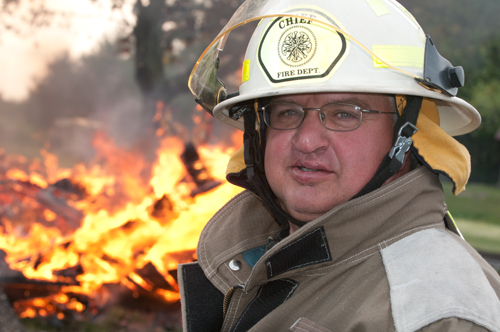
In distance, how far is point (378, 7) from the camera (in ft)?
6.15

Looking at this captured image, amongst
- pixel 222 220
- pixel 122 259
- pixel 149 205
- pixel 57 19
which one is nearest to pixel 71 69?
pixel 57 19

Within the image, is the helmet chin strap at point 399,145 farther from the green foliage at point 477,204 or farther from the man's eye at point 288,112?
the green foliage at point 477,204

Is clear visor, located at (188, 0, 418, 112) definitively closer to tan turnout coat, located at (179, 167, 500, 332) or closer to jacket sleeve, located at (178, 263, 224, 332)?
tan turnout coat, located at (179, 167, 500, 332)

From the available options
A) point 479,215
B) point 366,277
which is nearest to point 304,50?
point 366,277

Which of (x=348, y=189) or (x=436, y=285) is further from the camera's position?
(x=348, y=189)

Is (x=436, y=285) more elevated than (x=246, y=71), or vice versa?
(x=246, y=71)

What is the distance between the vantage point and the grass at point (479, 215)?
9209 millimetres

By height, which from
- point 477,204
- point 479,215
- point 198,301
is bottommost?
point 477,204

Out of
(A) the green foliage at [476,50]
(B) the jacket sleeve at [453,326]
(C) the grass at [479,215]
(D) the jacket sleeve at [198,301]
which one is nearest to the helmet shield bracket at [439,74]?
(B) the jacket sleeve at [453,326]

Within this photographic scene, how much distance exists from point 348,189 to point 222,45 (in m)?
1.12

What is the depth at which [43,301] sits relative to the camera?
5.21 metres

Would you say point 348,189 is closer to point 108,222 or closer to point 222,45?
point 222,45

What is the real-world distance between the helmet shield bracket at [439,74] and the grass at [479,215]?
25.6 ft

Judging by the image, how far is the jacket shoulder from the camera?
1206 millimetres
